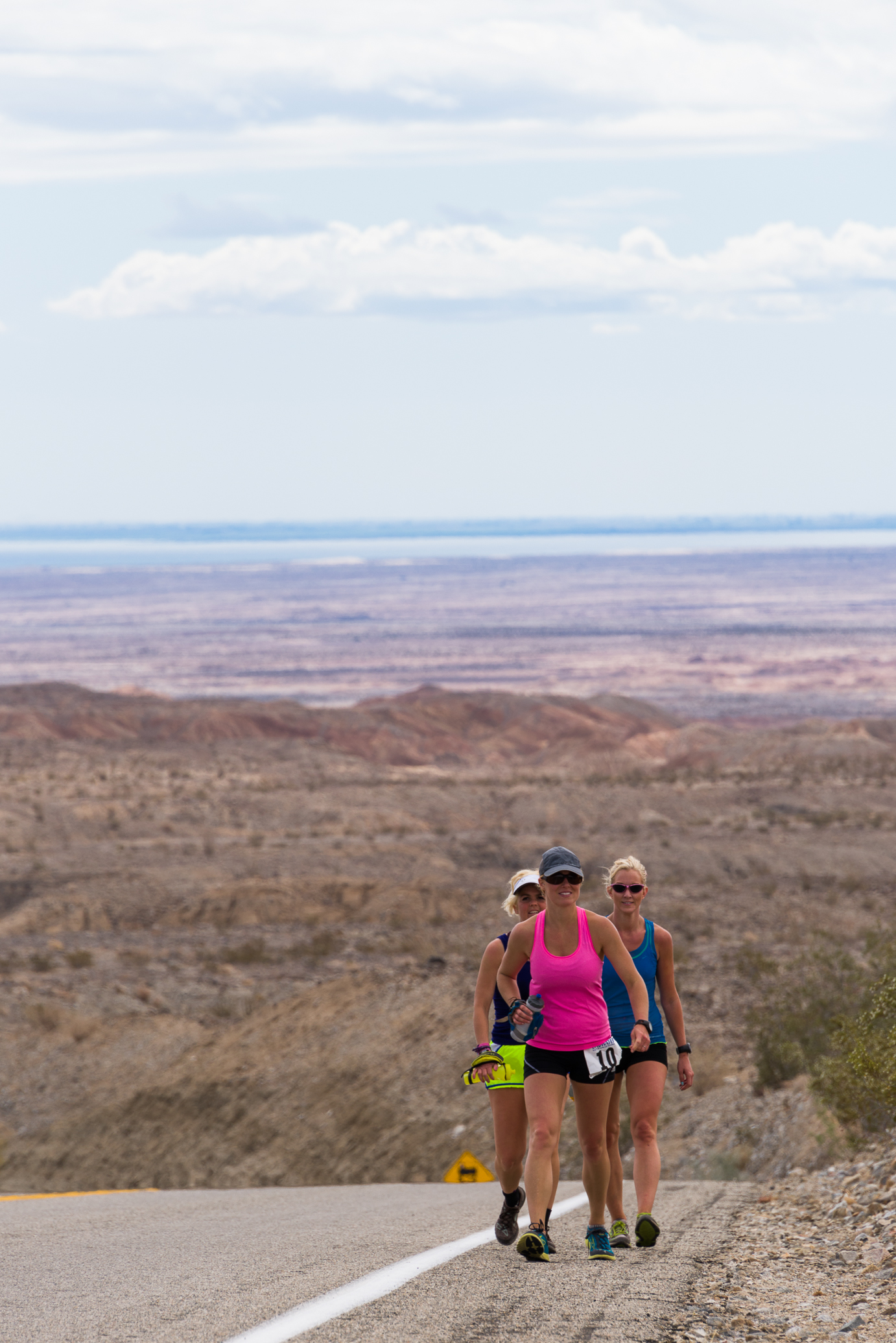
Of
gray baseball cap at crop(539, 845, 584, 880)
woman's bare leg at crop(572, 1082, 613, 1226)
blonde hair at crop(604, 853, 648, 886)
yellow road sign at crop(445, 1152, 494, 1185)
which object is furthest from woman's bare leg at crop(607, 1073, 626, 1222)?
yellow road sign at crop(445, 1152, 494, 1185)

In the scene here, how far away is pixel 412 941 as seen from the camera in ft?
97.8

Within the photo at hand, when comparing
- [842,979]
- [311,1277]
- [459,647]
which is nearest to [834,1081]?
[311,1277]

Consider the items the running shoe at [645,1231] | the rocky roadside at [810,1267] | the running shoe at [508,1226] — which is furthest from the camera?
the running shoe at [645,1231]

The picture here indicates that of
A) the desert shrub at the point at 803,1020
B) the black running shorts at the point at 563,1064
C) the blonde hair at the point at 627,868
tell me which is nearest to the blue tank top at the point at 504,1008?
the black running shorts at the point at 563,1064

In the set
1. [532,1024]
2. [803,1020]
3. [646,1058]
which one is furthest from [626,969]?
[803,1020]

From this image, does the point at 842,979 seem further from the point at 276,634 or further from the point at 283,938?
the point at 276,634

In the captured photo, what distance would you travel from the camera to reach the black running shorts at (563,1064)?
18.6 ft

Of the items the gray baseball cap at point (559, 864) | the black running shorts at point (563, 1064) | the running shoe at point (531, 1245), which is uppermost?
the gray baseball cap at point (559, 864)

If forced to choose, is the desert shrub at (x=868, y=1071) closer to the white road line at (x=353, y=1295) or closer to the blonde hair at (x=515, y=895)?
the white road line at (x=353, y=1295)

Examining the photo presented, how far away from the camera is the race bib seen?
5.64 meters

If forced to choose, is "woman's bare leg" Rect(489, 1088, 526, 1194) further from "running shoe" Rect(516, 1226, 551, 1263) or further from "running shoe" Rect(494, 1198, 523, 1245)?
"running shoe" Rect(516, 1226, 551, 1263)

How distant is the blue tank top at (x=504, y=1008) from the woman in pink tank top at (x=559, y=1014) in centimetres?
9

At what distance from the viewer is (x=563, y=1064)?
5688 mm

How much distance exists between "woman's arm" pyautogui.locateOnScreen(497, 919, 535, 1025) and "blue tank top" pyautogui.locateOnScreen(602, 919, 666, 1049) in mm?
437
